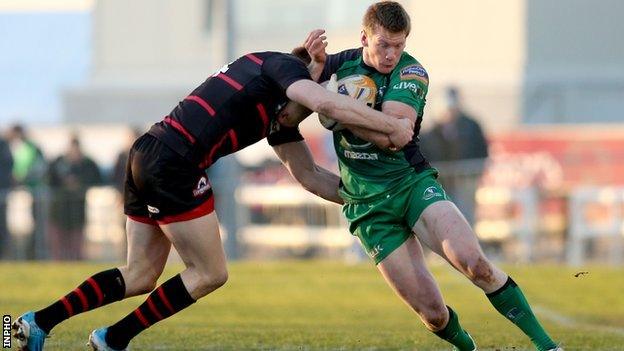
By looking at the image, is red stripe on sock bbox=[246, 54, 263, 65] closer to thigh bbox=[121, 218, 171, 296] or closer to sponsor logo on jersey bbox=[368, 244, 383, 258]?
thigh bbox=[121, 218, 171, 296]

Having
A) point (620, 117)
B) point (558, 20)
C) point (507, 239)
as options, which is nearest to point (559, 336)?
point (507, 239)

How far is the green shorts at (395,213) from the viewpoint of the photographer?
30.6 feet

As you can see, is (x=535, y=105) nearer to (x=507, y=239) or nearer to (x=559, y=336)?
(x=507, y=239)

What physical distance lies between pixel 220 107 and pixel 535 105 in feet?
87.3

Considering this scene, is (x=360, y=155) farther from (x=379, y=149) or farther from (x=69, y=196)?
(x=69, y=196)

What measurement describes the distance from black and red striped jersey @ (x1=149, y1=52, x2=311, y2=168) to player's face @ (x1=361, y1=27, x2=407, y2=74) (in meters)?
0.43

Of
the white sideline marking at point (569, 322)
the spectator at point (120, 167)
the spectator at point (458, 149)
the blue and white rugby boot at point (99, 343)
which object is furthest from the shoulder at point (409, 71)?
the spectator at point (120, 167)

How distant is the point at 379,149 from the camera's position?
9344 mm

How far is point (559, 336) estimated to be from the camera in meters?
11.7

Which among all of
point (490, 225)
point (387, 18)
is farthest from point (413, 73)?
point (490, 225)

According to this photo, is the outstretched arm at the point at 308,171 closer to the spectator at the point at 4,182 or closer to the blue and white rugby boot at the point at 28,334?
the blue and white rugby boot at the point at 28,334

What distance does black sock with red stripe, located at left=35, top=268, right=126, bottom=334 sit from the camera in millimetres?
9352

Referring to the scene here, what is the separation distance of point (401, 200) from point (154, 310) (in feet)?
5.11


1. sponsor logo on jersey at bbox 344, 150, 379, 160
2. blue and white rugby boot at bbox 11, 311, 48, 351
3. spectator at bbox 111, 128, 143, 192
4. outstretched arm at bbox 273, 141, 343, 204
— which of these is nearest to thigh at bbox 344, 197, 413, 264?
sponsor logo on jersey at bbox 344, 150, 379, 160
